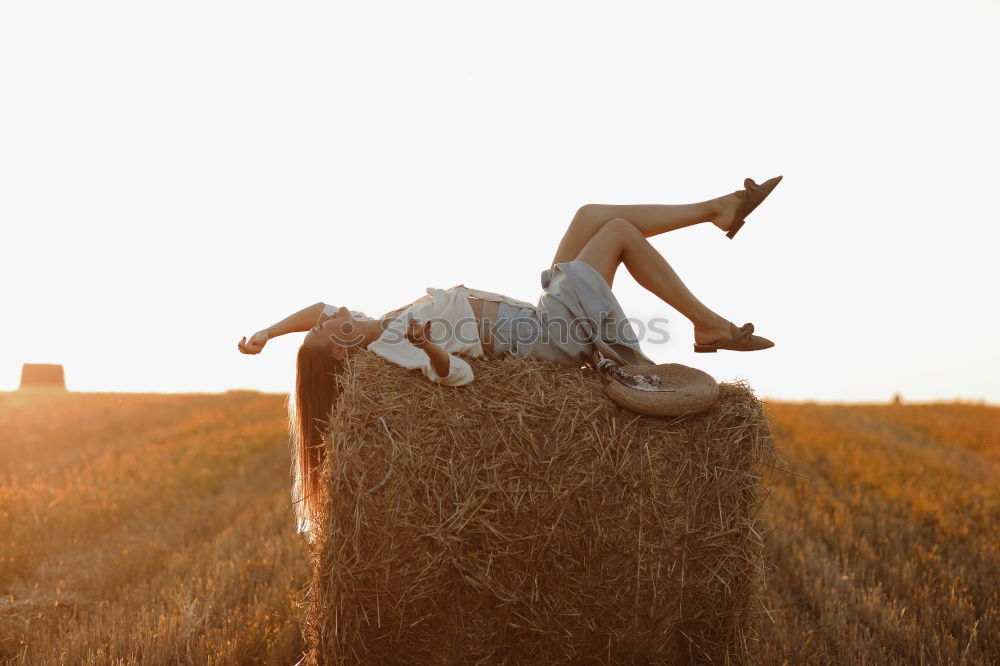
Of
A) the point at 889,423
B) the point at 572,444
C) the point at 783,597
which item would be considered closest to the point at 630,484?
the point at 572,444

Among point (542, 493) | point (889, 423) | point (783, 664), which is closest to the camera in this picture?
point (542, 493)

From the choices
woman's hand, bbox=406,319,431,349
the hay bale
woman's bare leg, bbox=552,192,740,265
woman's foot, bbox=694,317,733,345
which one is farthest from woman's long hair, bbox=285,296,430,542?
woman's foot, bbox=694,317,733,345

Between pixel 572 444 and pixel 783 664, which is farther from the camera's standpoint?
pixel 783 664

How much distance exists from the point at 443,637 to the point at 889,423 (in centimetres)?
Result: 1252

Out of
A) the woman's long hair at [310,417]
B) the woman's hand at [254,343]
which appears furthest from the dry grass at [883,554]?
the woman's hand at [254,343]

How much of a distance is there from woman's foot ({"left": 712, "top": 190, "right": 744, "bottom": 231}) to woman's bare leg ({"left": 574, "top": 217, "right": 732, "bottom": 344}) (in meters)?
0.42

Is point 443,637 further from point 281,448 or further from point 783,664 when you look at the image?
point 281,448

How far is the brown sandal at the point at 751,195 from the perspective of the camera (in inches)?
164

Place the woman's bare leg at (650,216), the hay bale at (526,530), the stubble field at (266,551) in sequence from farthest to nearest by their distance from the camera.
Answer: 1. the woman's bare leg at (650,216)
2. the stubble field at (266,551)
3. the hay bale at (526,530)

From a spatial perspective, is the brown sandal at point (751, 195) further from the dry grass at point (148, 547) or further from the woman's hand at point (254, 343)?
the dry grass at point (148, 547)

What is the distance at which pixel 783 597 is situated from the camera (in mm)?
4867

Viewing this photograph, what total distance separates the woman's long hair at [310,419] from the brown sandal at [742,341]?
2056 mm

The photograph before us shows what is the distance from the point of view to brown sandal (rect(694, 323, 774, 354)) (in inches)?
159

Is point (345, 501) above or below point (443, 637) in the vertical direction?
above
